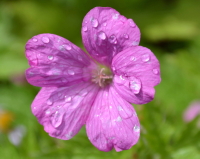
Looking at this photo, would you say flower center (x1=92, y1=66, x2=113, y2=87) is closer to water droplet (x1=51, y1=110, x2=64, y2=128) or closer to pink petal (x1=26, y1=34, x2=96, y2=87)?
pink petal (x1=26, y1=34, x2=96, y2=87)

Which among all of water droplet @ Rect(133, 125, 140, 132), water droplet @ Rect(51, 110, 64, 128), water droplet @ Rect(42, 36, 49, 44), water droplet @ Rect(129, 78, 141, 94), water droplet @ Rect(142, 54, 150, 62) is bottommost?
water droplet @ Rect(51, 110, 64, 128)

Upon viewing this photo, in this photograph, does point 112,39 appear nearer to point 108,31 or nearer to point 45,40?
point 108,31

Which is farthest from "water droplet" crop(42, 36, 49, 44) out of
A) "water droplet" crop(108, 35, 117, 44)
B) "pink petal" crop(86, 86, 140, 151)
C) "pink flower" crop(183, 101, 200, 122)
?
"pink flower" crop(183, 101, 200, 122)

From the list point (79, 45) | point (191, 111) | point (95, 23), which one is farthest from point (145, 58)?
point (79, 45)

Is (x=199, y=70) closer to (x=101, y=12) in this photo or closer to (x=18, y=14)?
(x=101, y=12)

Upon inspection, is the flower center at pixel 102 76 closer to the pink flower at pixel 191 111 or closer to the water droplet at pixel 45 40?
the water droplet at pixel 45 40

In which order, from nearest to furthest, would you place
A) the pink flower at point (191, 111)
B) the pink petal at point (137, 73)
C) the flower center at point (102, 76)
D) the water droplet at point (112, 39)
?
the pink petal at point (137, 73)
the water droplet at point (112, 39)
the flower center at point (102, 76)
the pink flower at point (191, 111)

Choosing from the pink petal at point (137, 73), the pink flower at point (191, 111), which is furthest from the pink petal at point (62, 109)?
the pink flower at point (191, 111)
